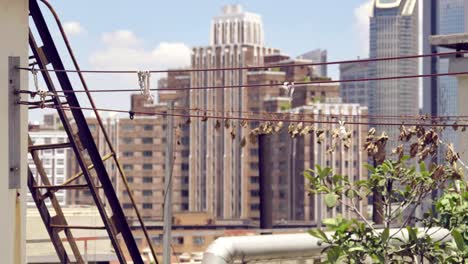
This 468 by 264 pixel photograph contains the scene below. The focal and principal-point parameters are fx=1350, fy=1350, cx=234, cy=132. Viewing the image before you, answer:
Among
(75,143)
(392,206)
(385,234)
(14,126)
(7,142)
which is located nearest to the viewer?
(7,142)

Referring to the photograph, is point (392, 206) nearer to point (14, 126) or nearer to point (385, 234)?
point (385, 234)

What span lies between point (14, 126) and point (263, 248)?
3.62m

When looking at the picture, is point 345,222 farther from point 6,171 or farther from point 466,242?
point 6,171

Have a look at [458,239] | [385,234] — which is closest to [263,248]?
[385,234]

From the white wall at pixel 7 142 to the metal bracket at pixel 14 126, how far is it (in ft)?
0.17

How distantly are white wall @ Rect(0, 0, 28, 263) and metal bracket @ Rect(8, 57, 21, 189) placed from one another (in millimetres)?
52

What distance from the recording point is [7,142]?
13883 millimetres

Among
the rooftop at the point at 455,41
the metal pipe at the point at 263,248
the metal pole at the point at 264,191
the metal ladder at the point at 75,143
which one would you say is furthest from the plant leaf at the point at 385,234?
the metal pole at the point at 264,191

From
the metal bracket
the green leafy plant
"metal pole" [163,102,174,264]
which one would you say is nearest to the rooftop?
the green leafy plant

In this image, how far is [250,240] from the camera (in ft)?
52.1

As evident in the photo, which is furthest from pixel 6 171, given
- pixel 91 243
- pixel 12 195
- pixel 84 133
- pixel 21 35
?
pixel 91 243

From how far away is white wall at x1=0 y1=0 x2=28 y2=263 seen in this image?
1378 centimetres

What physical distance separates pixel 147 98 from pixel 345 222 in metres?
2.67

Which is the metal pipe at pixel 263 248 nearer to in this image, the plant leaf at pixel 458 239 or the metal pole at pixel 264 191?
the plant leaf at pixel 458 239
